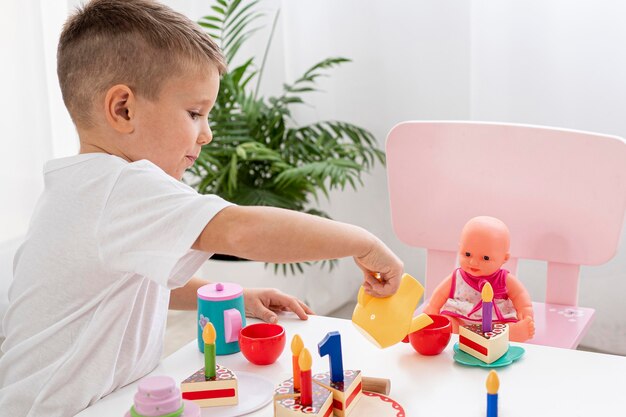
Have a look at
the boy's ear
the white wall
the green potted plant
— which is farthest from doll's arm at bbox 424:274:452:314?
the white wall

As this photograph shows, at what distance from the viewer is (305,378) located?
0.88 metres

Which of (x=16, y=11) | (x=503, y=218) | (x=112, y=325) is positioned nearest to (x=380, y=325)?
(x=112, y=325)

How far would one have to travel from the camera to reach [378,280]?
1042mm

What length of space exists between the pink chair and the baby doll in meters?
0.11

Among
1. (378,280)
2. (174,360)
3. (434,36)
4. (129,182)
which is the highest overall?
(434,36)

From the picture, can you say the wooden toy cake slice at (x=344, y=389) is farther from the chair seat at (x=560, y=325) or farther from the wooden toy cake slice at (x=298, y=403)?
the chair seat at (x=560, y=325)

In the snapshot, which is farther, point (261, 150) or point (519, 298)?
point (261, 150)

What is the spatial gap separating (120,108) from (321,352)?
0.41 m

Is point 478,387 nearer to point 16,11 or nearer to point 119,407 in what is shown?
point 119,407

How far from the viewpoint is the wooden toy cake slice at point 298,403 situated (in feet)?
2.87

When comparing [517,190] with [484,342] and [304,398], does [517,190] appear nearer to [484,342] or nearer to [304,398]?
[484,342]

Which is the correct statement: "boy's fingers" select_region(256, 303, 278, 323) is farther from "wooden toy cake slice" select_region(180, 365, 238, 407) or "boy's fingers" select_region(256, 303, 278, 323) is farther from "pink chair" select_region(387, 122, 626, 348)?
"pink chair" select_region(387, 122, 626, 348)

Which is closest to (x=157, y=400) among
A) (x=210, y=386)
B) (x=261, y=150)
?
(x=210, y=386)

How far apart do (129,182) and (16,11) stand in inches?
40.2
